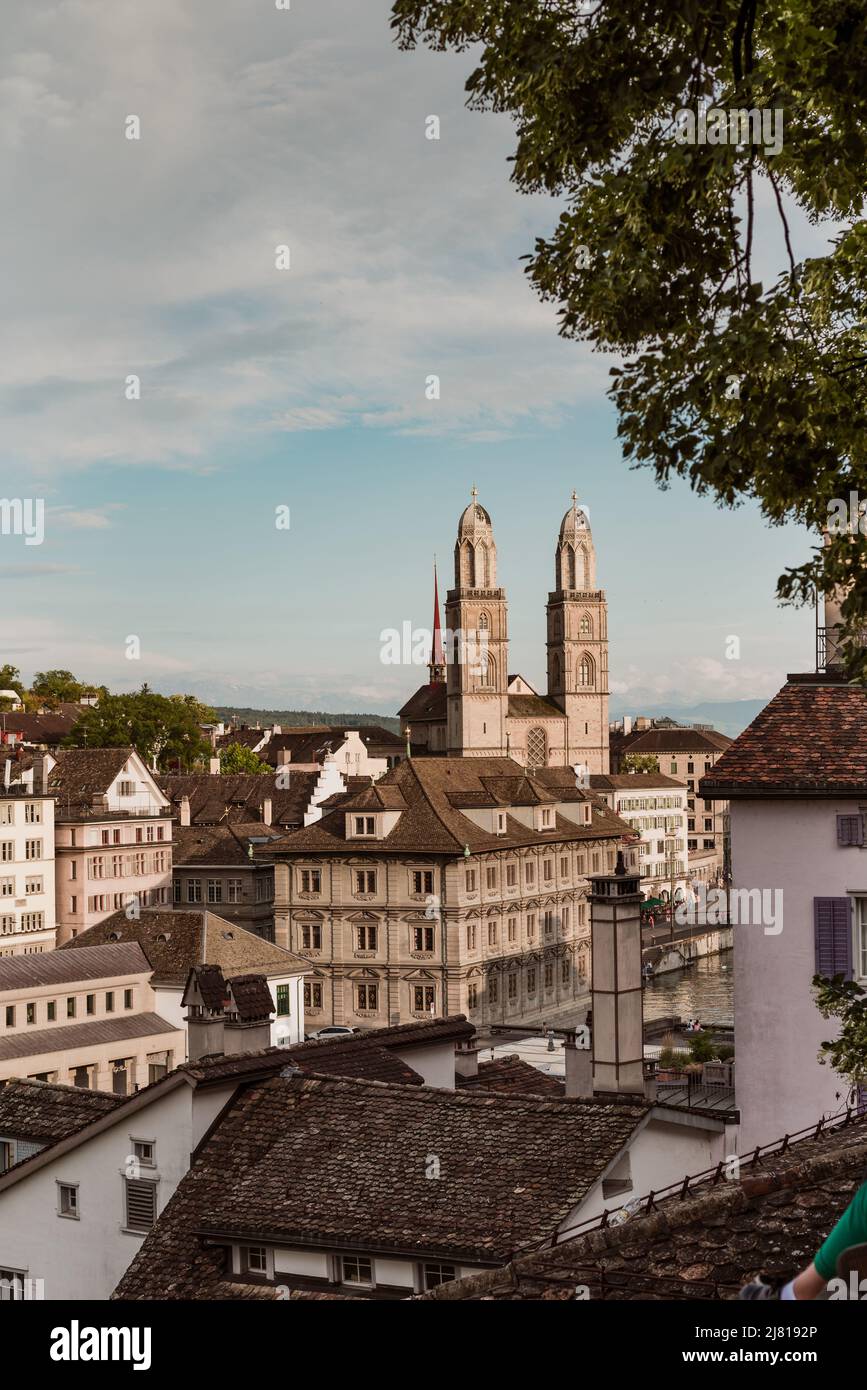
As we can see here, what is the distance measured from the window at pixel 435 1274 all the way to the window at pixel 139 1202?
15.2 ft

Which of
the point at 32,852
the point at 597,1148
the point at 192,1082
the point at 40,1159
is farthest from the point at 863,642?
the point at 32,852

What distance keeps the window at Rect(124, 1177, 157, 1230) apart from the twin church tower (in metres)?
121

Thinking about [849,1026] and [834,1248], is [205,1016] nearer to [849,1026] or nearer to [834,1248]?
[849,1026]

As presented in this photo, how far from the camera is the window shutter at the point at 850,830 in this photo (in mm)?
20938

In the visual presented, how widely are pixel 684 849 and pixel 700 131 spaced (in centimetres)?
14006

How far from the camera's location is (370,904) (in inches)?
2758

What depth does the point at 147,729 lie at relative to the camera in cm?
11569

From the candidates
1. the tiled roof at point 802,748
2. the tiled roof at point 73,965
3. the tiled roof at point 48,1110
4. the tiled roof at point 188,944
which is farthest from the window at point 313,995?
the tiled roof at point 802,748

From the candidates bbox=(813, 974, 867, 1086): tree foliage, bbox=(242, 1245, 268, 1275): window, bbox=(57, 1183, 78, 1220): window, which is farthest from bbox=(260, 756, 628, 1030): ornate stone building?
bbox=(813, 974, 867, 1086): tree foliage

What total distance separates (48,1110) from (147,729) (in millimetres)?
96010

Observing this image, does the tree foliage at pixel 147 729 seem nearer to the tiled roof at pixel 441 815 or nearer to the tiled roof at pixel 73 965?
the tiled roof at pixel 441 815

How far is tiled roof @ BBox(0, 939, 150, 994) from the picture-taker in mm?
53406

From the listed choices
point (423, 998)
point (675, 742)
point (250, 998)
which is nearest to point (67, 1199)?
point (250, 998)

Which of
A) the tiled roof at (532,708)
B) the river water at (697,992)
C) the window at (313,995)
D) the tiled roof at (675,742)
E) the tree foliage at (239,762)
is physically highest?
the tiled roof at (532,708)
